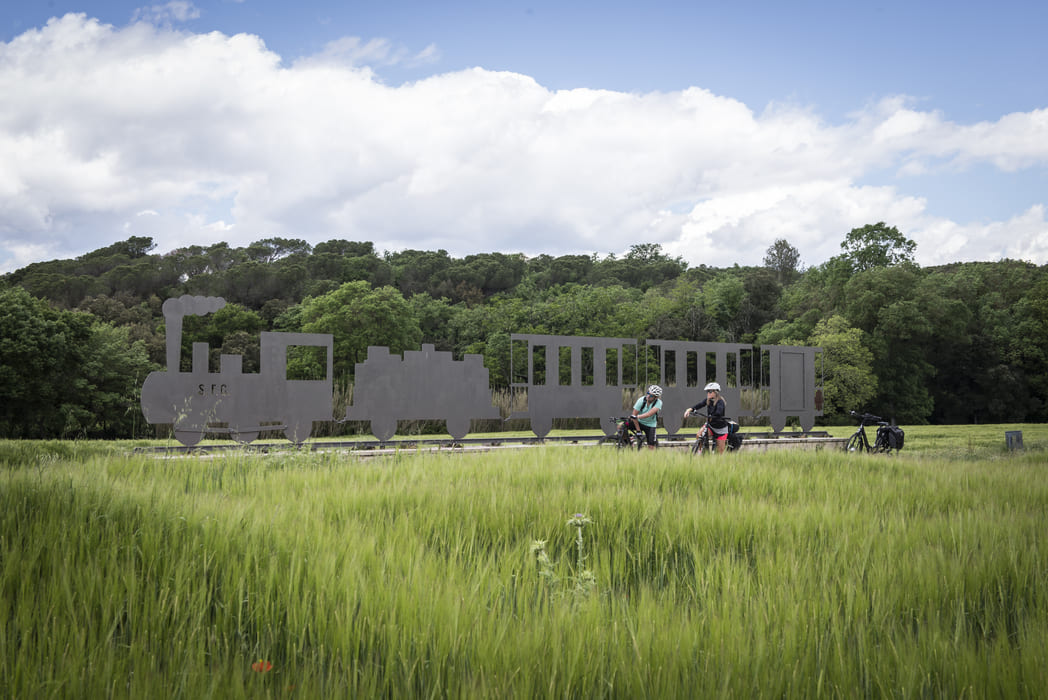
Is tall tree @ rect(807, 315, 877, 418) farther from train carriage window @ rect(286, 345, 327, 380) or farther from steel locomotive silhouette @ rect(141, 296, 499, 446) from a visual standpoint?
steel locomotive silhouette @ rect(141, 296, 499, 446)

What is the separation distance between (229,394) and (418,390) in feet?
12.3

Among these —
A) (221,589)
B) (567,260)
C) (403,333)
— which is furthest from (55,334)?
(567,260)

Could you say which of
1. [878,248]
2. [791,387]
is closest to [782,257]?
[878,248]

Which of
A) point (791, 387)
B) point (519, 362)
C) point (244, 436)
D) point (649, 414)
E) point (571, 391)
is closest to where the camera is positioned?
point (649, 414)

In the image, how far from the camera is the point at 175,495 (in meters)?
4.14

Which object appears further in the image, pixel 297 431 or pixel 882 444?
pixel 297 431

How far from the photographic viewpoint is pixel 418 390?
1446cm

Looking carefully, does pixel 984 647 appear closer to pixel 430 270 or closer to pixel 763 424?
pixel 763 424

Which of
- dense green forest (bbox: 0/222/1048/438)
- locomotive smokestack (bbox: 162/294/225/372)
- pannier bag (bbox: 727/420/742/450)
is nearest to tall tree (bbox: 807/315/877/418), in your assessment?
dense green forest (bbox: 0/222/1048/438)

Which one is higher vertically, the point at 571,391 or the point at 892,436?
the point at 571,391

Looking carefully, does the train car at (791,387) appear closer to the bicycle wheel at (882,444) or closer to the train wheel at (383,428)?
the bicycle wheel at (882,444)

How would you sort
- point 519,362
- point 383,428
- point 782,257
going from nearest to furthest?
point 383,428 < point 519,362 < point 782,257

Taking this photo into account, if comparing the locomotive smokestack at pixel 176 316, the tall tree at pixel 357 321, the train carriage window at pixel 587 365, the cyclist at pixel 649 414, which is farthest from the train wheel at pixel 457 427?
the tall tree at pixel 357 321

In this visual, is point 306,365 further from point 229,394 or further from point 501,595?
point 501,595
